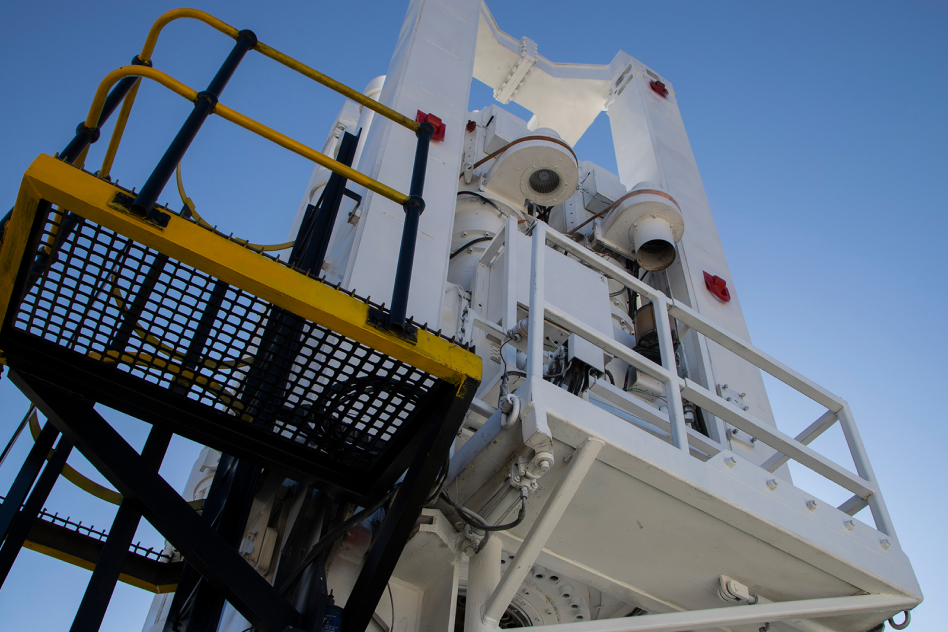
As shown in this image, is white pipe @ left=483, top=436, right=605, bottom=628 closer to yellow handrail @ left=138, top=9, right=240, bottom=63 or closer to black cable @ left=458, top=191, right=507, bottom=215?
yellow handrail @ left=138, top=9, right=240, bottom=63

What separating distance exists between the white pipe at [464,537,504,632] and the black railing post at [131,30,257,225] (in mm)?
2045

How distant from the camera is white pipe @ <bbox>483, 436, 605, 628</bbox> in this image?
2984 millimetres

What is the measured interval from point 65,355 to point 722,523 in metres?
2.94

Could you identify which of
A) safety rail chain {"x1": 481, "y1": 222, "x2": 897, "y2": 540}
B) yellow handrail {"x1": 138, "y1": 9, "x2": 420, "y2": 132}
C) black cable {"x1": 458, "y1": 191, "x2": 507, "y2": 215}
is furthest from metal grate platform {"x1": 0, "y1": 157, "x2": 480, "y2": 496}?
black cable {"x1": 458, "y1": 191, "x2": 507, "y2": 215}

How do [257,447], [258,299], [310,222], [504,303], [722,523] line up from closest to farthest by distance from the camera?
1. [258,299]
2. [257,447]
3. [722,523]
4. [504,303]
5. [310,222]

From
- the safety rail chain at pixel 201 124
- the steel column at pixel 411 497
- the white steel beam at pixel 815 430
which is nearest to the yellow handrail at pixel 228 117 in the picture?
the safety rail chain at pixel 201 124

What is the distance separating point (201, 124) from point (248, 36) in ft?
2.66

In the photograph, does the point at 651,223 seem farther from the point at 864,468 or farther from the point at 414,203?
the point at 414,203

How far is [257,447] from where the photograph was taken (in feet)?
9.53

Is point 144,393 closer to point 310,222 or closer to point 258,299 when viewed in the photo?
point 258,299

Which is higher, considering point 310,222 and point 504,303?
point 310,222

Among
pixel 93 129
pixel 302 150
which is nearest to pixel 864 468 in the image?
pixel 302 150

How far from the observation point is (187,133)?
245 centimetres

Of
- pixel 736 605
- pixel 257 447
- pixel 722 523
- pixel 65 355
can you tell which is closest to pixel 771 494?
pixel 722 523
